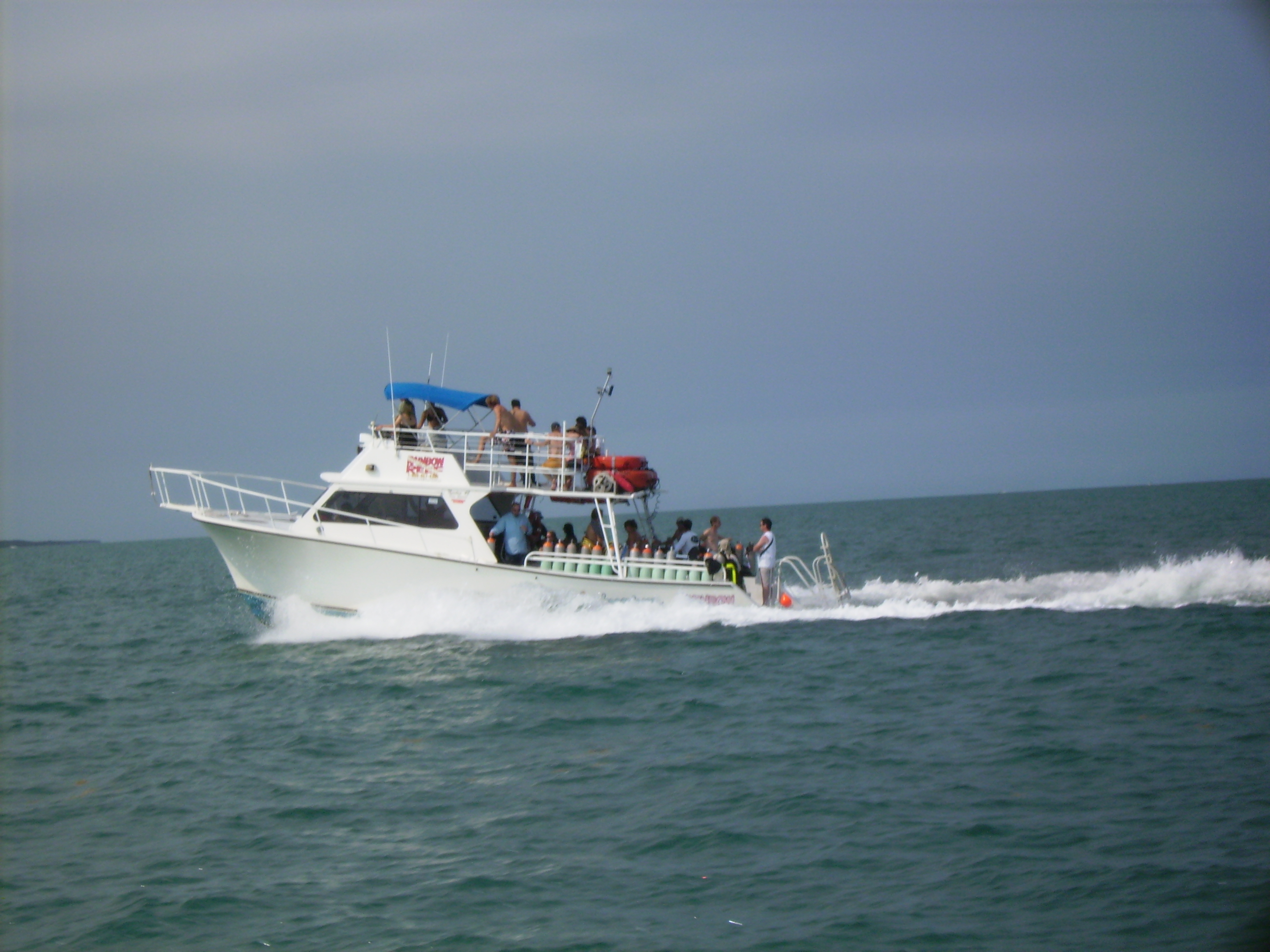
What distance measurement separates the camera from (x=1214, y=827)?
27.5 ft

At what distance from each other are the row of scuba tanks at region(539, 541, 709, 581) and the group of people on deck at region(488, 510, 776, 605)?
41 millimetres

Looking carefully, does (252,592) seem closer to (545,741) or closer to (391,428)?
(391,428)

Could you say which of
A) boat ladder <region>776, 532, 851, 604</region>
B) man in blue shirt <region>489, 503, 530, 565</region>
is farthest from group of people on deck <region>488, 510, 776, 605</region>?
boat ladder <region>776, 532, 851, 604</region>

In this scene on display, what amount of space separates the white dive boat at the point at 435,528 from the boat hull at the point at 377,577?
0.07 feet

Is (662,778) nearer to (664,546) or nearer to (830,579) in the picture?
(664,546)

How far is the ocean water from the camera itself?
752cm

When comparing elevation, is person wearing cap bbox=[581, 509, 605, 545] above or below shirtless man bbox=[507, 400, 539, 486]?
below

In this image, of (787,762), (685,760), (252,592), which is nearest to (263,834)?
(685,760)

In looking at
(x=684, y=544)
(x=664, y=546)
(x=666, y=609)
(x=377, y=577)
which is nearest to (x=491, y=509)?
(x=377, y=577)

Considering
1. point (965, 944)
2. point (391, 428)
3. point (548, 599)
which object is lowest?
point (965, 944)

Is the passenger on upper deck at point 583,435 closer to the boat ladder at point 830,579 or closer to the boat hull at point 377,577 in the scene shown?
the boat hull at point 377,577

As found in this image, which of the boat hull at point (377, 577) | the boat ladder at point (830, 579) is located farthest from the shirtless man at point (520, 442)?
the boat ladder at point (830, 579)

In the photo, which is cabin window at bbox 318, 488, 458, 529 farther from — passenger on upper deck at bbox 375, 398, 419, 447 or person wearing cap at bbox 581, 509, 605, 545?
person wearing cap at bbox 581, 509, 605, 545

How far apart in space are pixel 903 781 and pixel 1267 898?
324 centimetres
